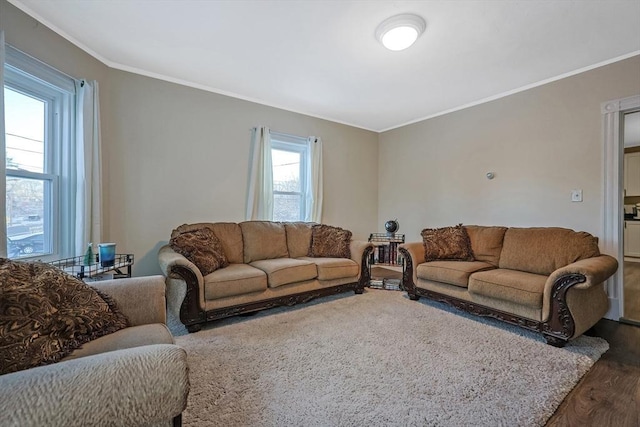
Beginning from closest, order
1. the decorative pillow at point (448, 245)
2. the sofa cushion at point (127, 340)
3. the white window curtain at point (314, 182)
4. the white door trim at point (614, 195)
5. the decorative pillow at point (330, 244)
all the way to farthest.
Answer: the sofa cushion at point (127, 340)
the white door trim at point (614, 195)
the decorative pillow at point (448, 245)
the decorative pillow at point (330, 244)
the white window curtain at point (314, 182)

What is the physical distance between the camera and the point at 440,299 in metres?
3.15

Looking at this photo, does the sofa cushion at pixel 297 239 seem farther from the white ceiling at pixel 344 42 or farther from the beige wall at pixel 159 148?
the white ceiling at pixel 344 42

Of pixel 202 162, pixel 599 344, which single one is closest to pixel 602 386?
pixel 599 344

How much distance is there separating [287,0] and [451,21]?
4.23ft

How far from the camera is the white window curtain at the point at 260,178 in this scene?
3.94 m

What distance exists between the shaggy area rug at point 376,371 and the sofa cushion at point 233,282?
31 centimetres

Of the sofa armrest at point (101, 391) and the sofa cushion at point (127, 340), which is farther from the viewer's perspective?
the sofa cushion at point (127, 340)

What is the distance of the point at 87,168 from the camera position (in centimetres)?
269

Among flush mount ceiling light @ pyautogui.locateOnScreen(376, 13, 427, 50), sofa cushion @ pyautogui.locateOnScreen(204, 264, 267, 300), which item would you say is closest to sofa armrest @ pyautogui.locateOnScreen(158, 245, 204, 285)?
sofa cushion @ pyautogui.locateOnScreen(204, 264, 267, 300)

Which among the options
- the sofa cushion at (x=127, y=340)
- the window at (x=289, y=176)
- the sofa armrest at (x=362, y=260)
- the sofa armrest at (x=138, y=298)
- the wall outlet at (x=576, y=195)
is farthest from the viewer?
the window at (x=289, y=176)

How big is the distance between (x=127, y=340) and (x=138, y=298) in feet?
1.19

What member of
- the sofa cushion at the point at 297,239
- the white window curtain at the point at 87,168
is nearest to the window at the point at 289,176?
the sofa cushion at the point at 297,239

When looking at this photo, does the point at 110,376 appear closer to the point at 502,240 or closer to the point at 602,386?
the point at 602,386

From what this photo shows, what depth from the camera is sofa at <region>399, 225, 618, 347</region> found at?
227 cm
